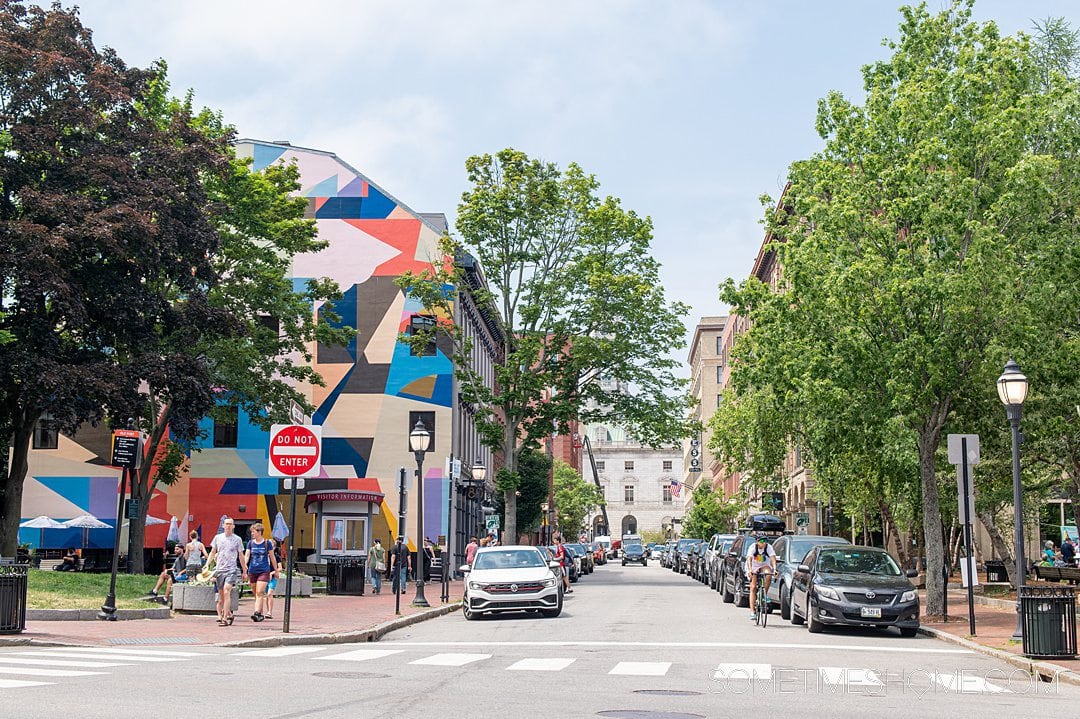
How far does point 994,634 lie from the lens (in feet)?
68.8

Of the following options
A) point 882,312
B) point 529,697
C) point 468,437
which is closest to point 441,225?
point 468,437

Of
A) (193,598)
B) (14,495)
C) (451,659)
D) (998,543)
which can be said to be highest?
(14,495)

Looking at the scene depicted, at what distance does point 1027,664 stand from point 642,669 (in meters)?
5.08

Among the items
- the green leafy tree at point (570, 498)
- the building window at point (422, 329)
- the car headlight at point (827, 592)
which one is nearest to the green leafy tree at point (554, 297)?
the building window at point (422, 329)

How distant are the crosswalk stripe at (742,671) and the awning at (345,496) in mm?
32764

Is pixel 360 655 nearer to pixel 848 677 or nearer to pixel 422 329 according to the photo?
pixel 848 677

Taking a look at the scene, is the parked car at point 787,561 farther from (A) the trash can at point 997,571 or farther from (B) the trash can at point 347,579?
(A) the trash can at point 997,571

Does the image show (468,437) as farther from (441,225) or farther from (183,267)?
(183,267)

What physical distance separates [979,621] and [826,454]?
205 inches

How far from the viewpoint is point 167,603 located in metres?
26.2

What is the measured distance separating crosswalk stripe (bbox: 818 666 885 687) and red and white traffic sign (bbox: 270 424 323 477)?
345 inches

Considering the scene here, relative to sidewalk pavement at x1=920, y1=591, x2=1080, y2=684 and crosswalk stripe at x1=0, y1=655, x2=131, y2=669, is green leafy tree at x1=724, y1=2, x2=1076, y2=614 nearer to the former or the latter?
sidewalk pavement at x1=920, y1=591, x2=1080, y2=684

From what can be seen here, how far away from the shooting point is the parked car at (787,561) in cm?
2667

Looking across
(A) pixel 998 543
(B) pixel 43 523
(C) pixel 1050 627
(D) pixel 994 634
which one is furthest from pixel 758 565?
(B) pixel 43 523
